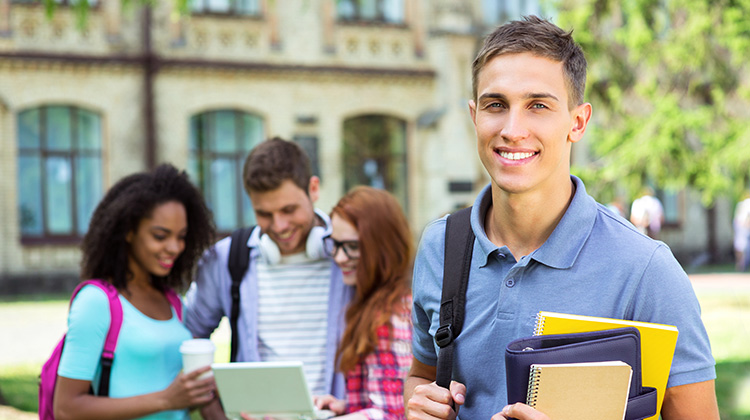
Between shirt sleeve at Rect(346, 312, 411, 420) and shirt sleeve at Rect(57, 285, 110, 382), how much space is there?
106 centimetres

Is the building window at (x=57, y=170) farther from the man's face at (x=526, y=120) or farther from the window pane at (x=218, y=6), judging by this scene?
the man's face at (x=526, y=120)

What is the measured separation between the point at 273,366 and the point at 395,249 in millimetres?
765

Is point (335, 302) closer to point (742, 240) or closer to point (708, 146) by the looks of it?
point (708, 146)

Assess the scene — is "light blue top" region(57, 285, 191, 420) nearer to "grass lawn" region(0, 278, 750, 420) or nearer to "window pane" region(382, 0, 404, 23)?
"grass lawn" region(0, 278, 750, 420)

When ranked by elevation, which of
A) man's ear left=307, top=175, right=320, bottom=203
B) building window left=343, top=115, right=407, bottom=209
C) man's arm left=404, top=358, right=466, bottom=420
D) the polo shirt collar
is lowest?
man's arm left=404, top=358, right=466, bottom=420

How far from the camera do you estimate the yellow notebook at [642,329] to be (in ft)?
6.20

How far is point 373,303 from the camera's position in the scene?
3.55m

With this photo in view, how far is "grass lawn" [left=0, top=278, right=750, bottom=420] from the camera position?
7.25 metres

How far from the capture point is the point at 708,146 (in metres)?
11.6

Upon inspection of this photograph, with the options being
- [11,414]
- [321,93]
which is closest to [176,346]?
[11,414]

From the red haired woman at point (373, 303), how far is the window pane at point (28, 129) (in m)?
15.7

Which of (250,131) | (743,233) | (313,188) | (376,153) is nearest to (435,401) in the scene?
(313,188)

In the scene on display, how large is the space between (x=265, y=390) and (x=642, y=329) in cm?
186

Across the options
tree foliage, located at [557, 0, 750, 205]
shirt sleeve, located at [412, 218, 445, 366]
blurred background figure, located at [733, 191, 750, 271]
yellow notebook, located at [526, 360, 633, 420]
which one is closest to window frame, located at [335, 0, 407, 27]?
tree foliage, located at [557, 0, 750, 205]
